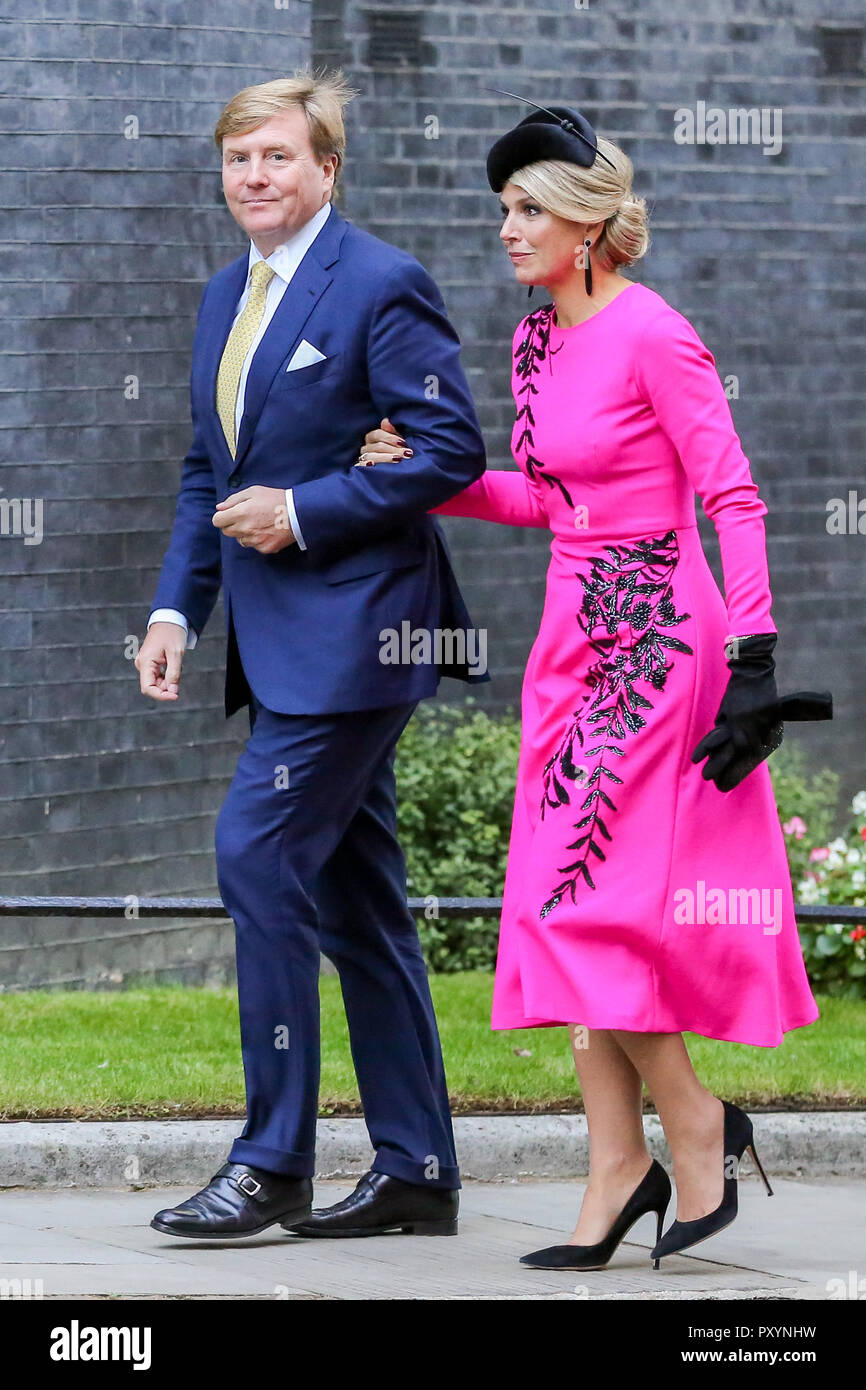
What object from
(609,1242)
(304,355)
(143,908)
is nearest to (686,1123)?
(609,1242)

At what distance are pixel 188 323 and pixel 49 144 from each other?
0.79 meters

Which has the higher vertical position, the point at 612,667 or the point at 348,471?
the point at 348,471

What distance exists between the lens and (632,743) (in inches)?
165

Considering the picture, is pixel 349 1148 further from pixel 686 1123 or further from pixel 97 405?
pixel 97 405

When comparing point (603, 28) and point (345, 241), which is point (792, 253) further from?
point (345, 241)

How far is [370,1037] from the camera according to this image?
181 inches

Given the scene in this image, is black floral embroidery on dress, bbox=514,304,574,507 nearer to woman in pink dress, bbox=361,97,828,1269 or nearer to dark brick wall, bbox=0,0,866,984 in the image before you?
woman in pink dress, bbox=361,97,828,1269

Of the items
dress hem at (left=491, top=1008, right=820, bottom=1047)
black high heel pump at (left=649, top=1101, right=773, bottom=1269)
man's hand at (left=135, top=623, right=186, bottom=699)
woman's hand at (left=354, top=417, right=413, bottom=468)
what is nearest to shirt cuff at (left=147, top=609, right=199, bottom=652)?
man's hand at (left=135, top=623, right=186, bottom=699)

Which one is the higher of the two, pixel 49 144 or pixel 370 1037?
pixel 49 144

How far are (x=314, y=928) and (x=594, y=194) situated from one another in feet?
5.08

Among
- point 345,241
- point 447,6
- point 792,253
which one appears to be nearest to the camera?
point 345,241

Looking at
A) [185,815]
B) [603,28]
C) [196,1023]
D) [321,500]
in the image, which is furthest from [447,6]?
[321,500]

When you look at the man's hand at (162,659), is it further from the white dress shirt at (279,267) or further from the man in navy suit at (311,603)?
the white dress shirt at (279,267)

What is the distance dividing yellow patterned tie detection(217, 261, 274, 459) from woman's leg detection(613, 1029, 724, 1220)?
1.48m
